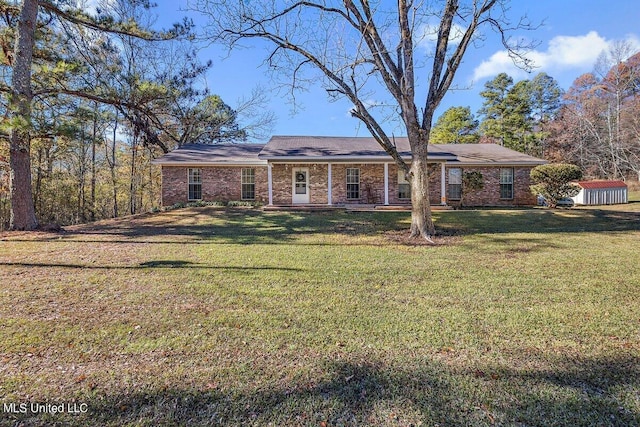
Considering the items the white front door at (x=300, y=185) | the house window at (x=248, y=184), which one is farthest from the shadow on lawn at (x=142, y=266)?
the house window at (x=248, y=184)

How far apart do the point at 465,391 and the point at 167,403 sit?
203 centimetres

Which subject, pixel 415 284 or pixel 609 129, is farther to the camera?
pixel 609 129

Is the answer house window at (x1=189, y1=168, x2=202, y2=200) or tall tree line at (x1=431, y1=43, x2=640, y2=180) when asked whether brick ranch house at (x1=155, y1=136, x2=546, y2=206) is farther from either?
tall tree line at (x1=431, y1=43, x2=640, y2=180)

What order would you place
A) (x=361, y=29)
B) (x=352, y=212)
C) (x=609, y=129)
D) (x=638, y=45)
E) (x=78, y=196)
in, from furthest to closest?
(x=609, y=129) → (x=638, y=45) → (x=78, y=196) → (x=352, y=212) → (x=361, y=29)

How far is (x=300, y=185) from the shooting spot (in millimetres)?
15969

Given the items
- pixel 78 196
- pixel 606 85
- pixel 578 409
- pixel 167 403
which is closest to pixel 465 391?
pixel 578 409

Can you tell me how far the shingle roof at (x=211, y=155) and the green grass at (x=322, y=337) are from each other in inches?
376

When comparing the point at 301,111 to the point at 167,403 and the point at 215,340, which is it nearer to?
the point at 215,340

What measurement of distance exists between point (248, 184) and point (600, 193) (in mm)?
19328

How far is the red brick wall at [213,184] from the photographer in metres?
15.9

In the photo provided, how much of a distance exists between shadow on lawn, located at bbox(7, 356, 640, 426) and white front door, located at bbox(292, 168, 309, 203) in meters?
13.6

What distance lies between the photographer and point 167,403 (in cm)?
214

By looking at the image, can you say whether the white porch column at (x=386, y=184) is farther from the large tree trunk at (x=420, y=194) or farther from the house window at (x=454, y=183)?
the large tree trunk at (x=420, y=194)

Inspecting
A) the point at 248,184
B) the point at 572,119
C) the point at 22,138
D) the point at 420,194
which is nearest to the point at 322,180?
the point at 248,184
